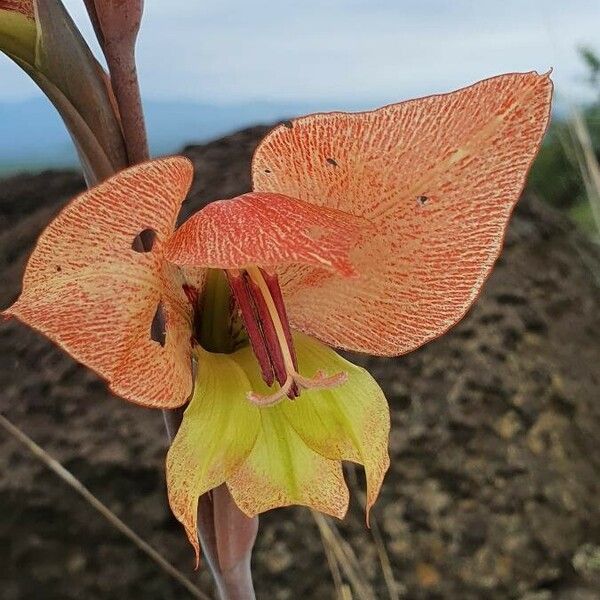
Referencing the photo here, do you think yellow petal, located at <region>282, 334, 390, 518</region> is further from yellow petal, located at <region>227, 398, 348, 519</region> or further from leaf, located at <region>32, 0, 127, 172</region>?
leaf, located at <region>32, 0, 127, 172</region>

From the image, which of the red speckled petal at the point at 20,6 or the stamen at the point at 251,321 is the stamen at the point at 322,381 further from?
the red speckled petal at the point at 20,6

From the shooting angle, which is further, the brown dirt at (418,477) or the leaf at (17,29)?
the brown dirt at (418,477)

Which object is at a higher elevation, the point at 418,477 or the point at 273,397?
the point at 273,397

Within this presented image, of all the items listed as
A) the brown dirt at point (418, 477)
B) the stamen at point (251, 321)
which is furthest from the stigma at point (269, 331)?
the brown dirt at point (418, 477)

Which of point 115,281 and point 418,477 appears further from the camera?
point 418,477

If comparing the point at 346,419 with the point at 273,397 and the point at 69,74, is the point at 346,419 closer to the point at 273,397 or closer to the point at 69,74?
the point at 273,397

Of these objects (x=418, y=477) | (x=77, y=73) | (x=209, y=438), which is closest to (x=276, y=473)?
(x=209, y=438)

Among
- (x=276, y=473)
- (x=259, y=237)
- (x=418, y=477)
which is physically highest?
(x=259, y=237)
